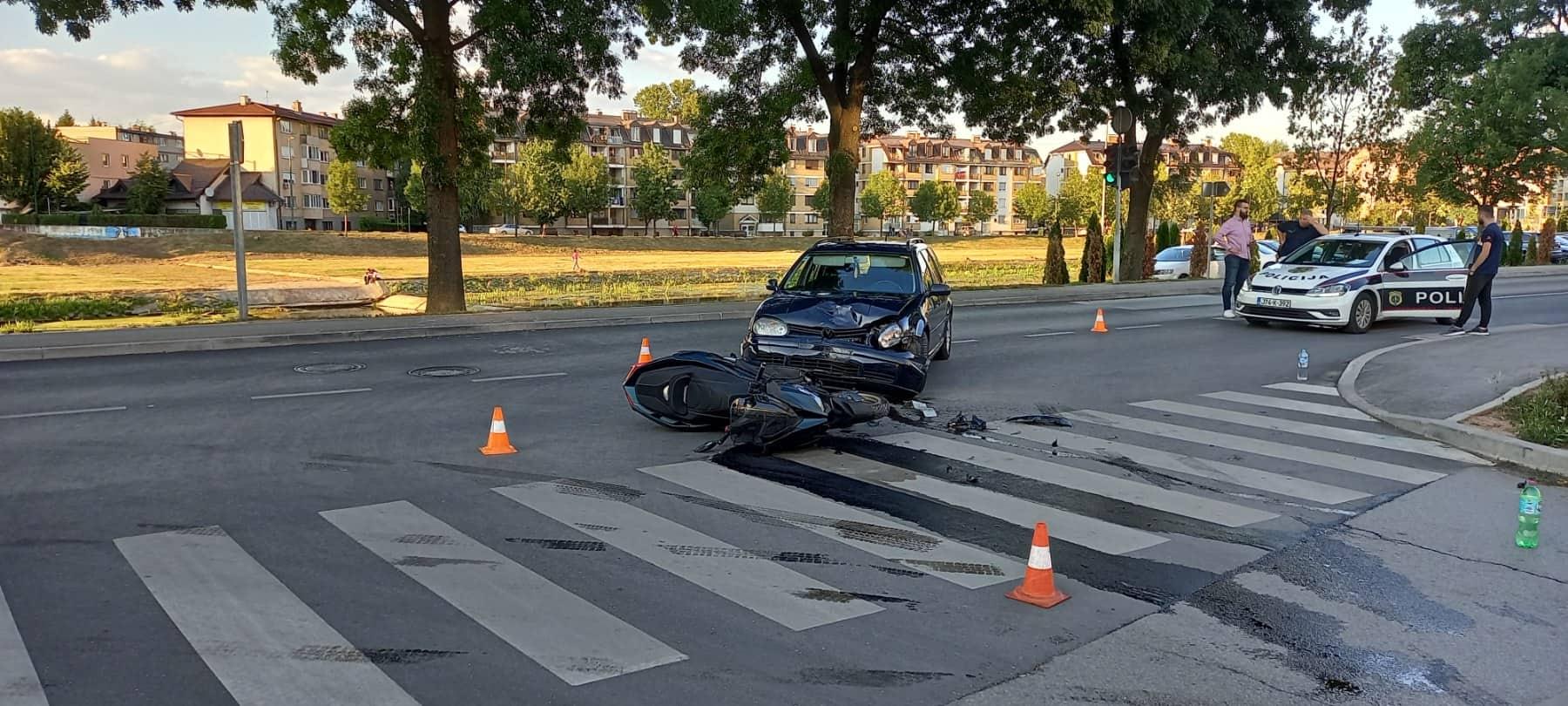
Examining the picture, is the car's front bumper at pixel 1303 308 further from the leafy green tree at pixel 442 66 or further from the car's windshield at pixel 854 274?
the leafy green tree at pixel 442 66

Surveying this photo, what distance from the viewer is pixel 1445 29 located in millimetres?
49062

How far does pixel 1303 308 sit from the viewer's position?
16.3 metres

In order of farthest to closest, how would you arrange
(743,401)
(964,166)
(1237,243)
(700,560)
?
1. (964,166)
2. (1237,243)
3. (743,401)
4. (700,560)

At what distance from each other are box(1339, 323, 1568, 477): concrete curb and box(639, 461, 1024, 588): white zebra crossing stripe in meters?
4.82

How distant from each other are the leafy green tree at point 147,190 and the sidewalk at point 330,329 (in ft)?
260

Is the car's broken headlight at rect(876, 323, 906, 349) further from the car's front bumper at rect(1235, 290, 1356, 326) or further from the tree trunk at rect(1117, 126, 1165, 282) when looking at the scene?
the tree trunk at rect(1117, 126, 1165, 282)

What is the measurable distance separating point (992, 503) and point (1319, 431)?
4.12 m

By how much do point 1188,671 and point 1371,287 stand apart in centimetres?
1467

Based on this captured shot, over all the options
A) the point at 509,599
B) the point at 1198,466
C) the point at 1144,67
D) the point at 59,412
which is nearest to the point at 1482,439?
the point at 1198,466

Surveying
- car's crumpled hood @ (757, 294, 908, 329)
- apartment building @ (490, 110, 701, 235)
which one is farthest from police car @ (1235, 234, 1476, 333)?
apartment building @ (490, 110, 701, 235)

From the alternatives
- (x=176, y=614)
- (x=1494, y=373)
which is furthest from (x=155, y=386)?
(x=1494, y=373)

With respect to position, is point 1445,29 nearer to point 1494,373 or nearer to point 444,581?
point 1494,373

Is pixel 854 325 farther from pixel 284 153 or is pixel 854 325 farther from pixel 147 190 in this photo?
pixel 284 153

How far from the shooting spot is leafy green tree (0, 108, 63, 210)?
73250 mm
